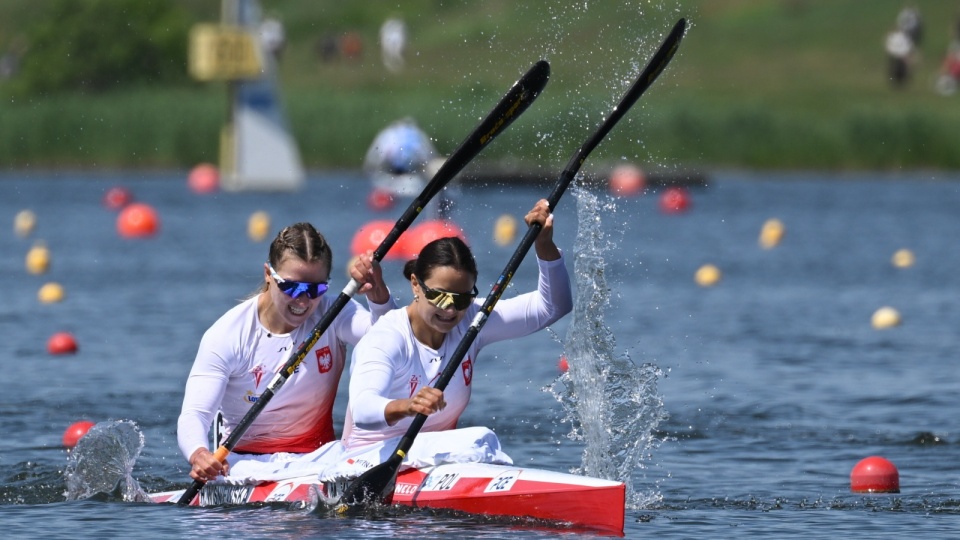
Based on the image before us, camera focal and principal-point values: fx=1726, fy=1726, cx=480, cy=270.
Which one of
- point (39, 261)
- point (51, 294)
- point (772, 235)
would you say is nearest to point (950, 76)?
point (772, 235)

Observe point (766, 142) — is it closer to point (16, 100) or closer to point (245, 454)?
point (16, 100)

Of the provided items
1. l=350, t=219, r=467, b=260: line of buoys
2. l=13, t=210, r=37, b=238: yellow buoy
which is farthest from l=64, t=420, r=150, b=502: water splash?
l=13, t=210, r=37, b=238: yellow buoy

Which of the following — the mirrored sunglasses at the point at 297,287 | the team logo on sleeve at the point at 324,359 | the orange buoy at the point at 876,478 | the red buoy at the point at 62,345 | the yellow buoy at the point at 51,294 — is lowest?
the orange buoy at the point at 876,478

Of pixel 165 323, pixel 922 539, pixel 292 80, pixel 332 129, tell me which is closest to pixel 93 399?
pixel 165 323

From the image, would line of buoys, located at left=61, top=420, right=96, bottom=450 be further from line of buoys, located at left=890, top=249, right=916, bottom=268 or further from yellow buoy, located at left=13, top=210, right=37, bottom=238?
yellow buoy, located at left=13, top=210, right=37, bottom=238

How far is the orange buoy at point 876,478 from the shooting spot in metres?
9.99

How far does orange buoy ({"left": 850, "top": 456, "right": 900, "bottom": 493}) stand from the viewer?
999 cm

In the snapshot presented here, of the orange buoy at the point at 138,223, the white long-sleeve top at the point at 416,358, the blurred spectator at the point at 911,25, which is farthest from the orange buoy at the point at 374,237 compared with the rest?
the blurred spectator at the point at 911,25

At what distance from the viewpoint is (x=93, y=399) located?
13500 mm

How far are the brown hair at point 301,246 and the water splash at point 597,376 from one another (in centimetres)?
207

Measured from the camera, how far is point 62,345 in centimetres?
1584

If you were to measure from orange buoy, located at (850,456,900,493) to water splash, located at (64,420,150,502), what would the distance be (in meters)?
4.10

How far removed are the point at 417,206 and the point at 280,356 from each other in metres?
1.13

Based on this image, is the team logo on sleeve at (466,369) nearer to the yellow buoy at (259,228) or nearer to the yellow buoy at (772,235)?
the yellow buoy at (772,235)
